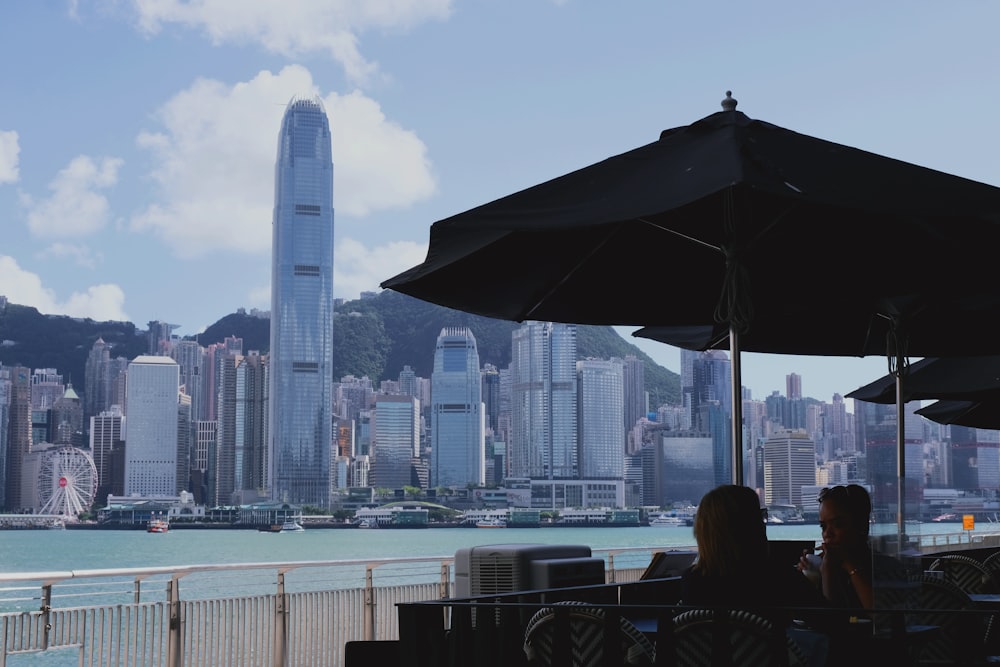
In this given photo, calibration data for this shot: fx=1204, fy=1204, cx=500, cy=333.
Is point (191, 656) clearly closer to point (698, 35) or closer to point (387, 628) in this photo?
point (387, 628)

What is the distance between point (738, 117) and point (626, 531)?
111 m

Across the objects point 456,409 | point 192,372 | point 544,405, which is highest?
point 192,372

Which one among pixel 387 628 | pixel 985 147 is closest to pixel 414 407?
pixel 985 147

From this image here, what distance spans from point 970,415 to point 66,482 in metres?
120

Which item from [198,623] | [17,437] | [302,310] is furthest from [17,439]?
[198,623]

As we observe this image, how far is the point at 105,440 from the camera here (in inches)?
5054

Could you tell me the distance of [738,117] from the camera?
4180 mm

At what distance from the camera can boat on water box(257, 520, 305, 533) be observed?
387ft

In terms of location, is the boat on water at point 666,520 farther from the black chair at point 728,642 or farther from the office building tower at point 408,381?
the black chair at point 728,642

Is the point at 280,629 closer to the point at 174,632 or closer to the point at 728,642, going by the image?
the point at 174,632

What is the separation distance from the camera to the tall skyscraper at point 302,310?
13162 cm

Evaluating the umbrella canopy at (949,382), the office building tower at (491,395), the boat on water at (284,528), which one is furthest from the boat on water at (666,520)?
the umbrella canopy at (949,382)

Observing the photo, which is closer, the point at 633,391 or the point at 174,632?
the point at 174,632

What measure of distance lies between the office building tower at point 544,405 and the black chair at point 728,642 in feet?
401
